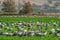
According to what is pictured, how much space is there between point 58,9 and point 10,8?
2.70m

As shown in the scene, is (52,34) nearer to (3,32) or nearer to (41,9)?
(3,32)

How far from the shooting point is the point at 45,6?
608 inches

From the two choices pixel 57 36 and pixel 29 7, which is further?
pixel 29 7

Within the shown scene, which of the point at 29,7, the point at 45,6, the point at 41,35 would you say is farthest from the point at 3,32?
the point at 45,6

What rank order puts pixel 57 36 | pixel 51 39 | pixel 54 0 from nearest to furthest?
pixel 51 39 → pixel 57 36 → pixel 54 0

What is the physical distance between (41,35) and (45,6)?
27.3ft

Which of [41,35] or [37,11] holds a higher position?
[41,35]

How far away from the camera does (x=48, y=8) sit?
1529 cm

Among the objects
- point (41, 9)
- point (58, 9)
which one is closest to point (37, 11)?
point (41, 9)

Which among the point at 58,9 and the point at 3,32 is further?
the point at 58,9

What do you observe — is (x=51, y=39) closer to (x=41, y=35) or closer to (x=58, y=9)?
(x=41, y=35)

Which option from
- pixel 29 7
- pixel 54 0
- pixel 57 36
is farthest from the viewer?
pixel 54 0

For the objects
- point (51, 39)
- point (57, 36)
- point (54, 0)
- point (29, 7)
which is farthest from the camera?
point (54, 0)

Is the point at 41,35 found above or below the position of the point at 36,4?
above
